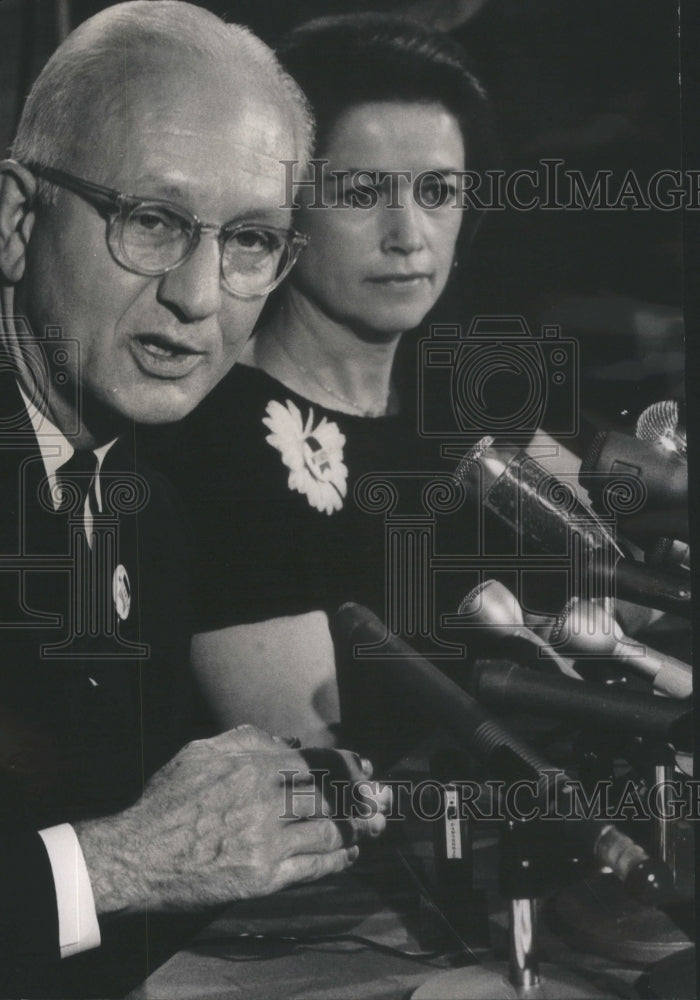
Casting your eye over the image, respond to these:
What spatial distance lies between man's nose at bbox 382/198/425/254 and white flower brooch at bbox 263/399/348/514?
402 mm

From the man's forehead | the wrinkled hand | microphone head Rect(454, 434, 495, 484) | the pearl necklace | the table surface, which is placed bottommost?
the table surface

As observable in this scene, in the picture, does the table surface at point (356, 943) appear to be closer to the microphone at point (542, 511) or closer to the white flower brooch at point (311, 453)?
the microphone at point (542, 511)

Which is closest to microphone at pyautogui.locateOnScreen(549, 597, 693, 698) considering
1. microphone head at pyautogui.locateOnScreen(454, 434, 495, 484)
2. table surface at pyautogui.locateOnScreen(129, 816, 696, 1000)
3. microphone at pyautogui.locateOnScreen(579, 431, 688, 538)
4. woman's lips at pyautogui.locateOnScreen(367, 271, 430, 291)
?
Result: microphone at pyautogui.locateOnScreen(579, 431, 688, 538)

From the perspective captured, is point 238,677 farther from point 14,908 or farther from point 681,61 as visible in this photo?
point 681,61

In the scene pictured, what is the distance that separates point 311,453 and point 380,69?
83cm

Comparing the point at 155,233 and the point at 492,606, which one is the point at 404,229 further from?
the point at 492,606

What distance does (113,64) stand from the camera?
232 centimetres

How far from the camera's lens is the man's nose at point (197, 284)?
7.61 feet

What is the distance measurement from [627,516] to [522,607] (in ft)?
1.00

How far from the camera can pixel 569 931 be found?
90.0 inches

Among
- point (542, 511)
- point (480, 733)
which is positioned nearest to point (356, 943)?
point (480, 733)

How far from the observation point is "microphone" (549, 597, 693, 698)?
7.62 ft

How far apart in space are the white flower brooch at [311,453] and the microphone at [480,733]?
0.25 m

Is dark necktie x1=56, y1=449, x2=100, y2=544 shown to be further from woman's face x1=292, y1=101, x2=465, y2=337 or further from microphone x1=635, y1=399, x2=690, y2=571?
microphone x1=635, y1=399, x2=690, y2=571
